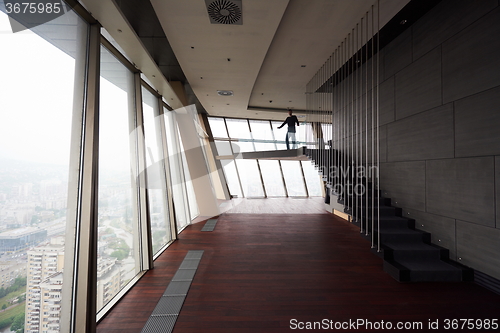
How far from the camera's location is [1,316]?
5.50 feet

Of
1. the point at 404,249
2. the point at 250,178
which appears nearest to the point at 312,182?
the point at 250,178

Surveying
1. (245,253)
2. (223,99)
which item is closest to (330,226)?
(245,253)

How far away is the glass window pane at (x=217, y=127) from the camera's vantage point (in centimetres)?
1270

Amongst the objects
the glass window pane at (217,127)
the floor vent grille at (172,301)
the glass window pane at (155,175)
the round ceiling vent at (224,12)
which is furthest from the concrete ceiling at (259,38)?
the glass window pane at (217,127)

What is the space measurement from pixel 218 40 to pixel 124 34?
1.94 metres

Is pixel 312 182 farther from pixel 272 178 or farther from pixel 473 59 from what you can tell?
pixel 473 59

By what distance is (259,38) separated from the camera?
4516 millimetres

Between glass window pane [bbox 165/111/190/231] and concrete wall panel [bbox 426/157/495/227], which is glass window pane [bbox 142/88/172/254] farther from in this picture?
concrete wall panel [bbox 426/157/495/227]

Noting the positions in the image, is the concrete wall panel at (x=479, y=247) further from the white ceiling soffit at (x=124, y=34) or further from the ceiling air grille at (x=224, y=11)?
the white ceiling soffit at (x=124, y=34)

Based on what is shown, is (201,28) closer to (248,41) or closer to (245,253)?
(248,41)

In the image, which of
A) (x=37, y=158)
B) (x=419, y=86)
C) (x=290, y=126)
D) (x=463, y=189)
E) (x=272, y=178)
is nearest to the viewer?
(x=37, y=158)

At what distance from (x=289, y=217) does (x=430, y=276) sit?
4.64 meters

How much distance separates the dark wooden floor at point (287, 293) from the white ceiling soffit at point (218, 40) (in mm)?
3963

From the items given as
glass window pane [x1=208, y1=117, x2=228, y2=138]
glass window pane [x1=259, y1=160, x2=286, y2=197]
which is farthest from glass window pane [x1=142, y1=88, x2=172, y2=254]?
glass window pane [x1=259, y1=160, x2=286, y2=197]
